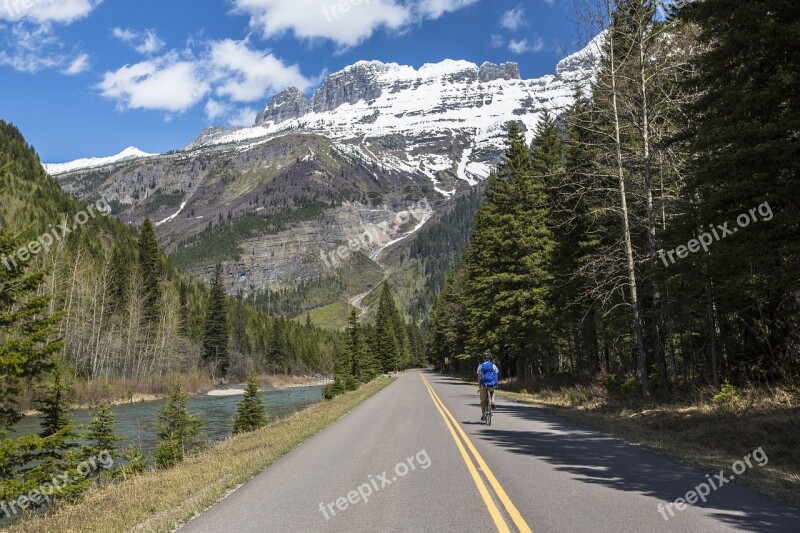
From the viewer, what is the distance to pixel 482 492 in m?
7.18

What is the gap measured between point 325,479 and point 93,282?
56.1 m

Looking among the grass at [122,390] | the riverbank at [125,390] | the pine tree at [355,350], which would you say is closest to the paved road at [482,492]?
the riverbank at [125,390]

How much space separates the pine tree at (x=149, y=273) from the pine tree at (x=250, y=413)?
46879 mm

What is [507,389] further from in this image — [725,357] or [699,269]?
[699,269]

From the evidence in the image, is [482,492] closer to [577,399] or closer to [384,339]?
[577,399]

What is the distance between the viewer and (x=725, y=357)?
57.6 feet

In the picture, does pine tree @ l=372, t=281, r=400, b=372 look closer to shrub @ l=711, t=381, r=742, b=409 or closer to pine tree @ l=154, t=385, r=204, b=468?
pine tree @ l=154, t=385, r=204, b=468

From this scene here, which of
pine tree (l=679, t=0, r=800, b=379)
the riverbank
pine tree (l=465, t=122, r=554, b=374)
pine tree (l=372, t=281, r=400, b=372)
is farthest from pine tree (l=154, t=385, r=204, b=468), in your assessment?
pine tree (l=372, t=281, r=400, b=372)

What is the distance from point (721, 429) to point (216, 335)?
253ft

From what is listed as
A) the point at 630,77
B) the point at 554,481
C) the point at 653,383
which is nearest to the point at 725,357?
the point at 653,383

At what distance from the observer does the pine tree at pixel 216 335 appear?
7825 centimetres

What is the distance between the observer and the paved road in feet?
19.1

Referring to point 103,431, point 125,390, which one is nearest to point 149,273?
point 125,390

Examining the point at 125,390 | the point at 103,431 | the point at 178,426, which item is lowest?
the point at 125,390
